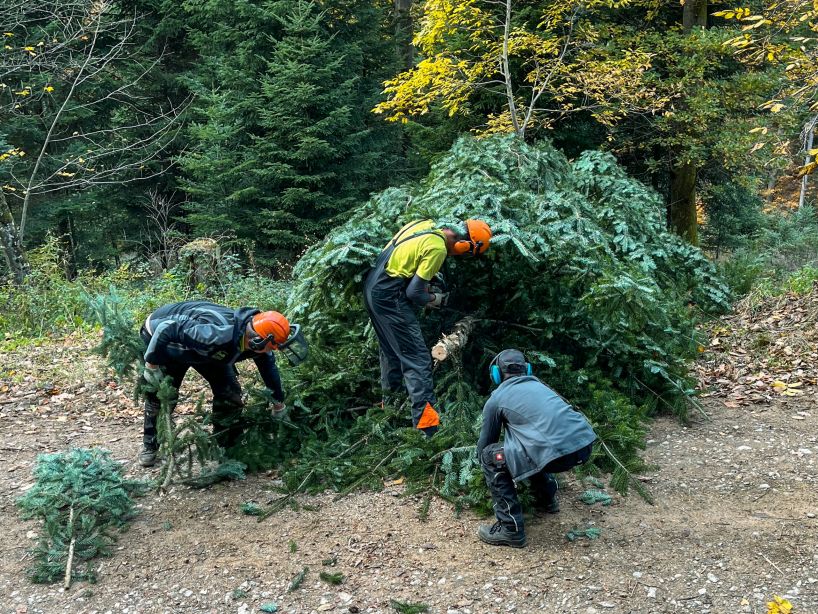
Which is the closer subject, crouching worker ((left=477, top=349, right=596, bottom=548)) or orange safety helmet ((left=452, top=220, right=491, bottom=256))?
crouching worker ((left=477, top=349, right=596, bottom=548))

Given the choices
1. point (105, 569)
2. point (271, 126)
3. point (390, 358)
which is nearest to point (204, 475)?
point (105, 569)

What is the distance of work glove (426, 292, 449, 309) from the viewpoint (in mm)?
5180

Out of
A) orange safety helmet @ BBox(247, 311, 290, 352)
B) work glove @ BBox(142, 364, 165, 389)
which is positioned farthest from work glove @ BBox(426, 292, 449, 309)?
work glove @ BBox(142, 364, 165, 389)

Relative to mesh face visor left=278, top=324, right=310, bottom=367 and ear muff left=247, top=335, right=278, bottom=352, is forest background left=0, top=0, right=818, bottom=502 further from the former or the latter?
ear muff left=247, top=335, right=278, bottom=352

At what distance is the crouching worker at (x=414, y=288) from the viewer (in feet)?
16.1

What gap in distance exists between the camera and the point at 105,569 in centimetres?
402

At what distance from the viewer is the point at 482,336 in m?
5.77

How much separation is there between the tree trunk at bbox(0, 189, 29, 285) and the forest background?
70mm

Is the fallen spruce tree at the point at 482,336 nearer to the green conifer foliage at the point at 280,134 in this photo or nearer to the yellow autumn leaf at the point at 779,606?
the yellow autumn leaf at the point at 779,606

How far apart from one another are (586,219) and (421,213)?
5.78ft

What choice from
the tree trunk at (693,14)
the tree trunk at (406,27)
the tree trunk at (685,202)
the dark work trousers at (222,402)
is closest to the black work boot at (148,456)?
the dark work trousers at (222,402)

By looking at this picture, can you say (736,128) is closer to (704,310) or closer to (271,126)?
(704,310)

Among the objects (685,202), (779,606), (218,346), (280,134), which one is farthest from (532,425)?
(280,134)

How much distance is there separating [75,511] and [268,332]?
1.65 m
